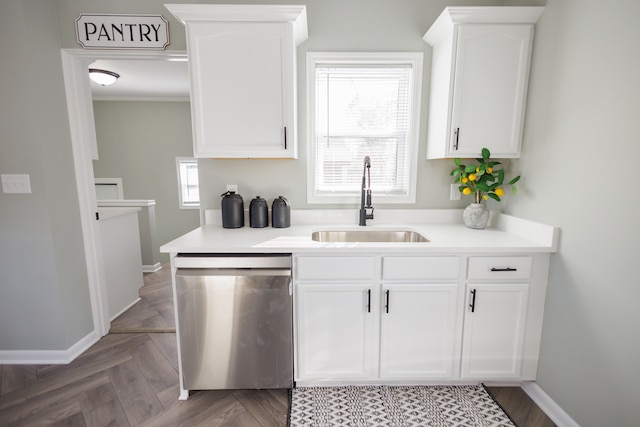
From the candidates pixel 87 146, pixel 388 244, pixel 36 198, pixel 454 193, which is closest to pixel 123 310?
pixel 36 198

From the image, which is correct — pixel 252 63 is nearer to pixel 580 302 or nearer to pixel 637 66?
pixel 637 66

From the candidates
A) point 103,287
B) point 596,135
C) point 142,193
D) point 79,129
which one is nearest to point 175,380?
point 103,287

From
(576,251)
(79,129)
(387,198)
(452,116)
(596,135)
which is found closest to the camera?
(596,135)

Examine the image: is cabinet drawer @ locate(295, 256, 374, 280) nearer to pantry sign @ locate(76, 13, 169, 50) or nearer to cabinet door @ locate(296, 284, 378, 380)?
cabinet door @ locate(296, 284, 378, 380)

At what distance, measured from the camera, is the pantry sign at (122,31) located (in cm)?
196

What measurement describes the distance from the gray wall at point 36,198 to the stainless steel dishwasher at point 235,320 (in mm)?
1073

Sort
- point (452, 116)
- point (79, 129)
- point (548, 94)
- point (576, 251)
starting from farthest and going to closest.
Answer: point (79, 129), point (452, 116), point (548, 94), point (576, 251)

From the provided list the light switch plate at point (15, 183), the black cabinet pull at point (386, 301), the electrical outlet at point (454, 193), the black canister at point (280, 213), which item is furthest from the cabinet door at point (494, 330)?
the light switch plate at point (15, 183)

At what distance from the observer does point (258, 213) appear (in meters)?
2.00

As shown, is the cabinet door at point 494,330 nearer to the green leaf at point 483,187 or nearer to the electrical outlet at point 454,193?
the green leaf at point 483,187

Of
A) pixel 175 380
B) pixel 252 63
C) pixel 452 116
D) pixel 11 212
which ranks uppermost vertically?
A: pixel 252 63

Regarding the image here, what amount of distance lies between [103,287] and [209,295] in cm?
136

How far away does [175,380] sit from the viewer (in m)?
1.87

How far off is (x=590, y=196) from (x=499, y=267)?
1.75ft
